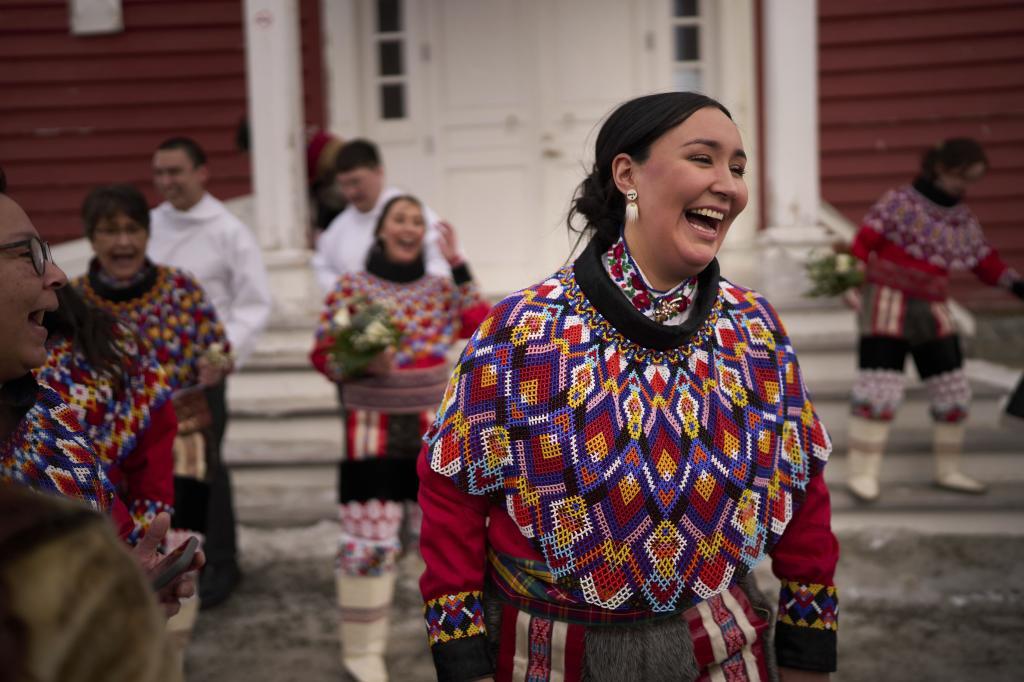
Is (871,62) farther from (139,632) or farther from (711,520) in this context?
(139,632)

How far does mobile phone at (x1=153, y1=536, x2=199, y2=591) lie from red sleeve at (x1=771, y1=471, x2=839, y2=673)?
1137 mm

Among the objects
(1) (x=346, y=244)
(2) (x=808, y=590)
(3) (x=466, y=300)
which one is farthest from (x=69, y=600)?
(1) (x=346, y=244)

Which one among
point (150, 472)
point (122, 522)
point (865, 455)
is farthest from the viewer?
point (865, 455)

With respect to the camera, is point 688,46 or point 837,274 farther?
point 688,46

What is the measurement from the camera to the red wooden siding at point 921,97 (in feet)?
27.2

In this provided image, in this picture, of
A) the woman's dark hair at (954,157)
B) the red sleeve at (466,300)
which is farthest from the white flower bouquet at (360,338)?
the woman's dark hair at (954,157)

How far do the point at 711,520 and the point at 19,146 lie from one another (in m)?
8.64

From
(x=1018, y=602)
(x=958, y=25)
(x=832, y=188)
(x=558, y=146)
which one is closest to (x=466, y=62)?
(x=558, y=146)

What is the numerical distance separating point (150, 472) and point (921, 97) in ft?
24.6

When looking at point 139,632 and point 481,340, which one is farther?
point 481,340

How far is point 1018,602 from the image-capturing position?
5.03 meters

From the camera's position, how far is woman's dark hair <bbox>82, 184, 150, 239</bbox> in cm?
382

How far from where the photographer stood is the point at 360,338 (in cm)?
405

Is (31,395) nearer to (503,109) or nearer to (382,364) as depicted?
(382,364)
